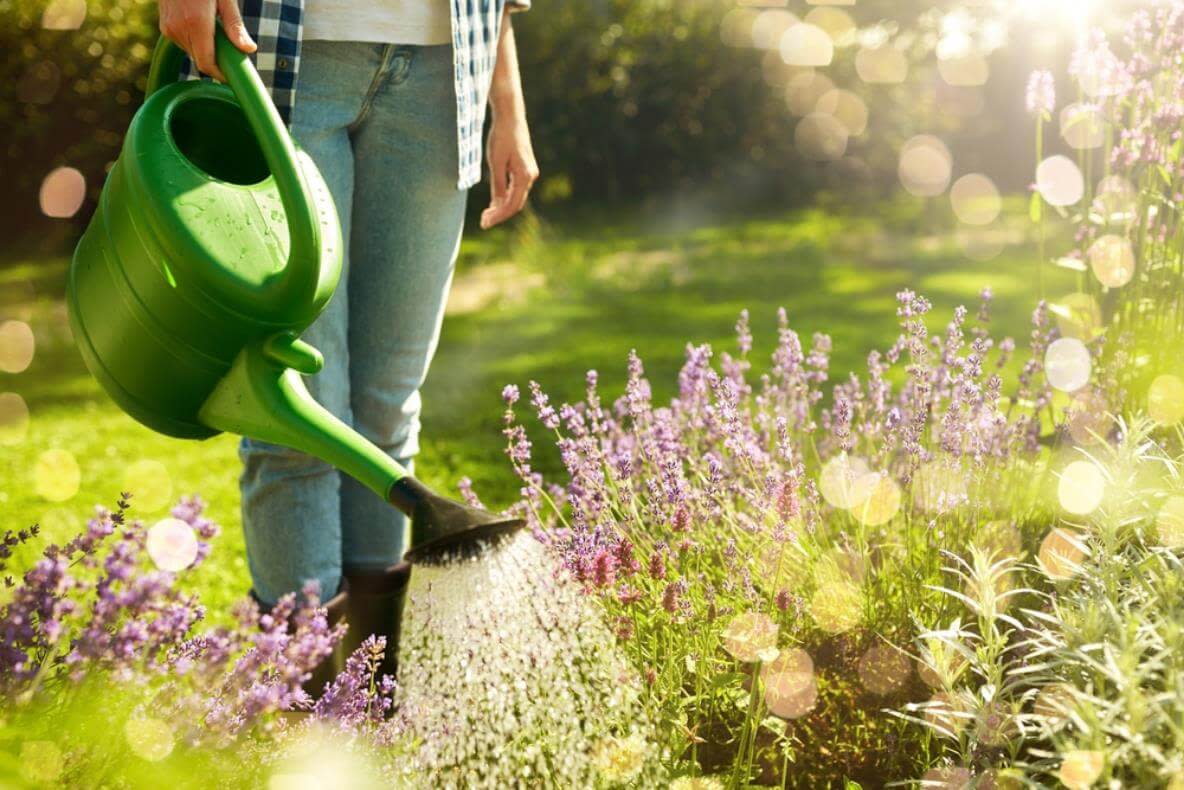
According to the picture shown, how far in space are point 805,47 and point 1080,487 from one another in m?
8.19

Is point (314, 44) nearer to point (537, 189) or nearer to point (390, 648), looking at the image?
point (390, 648)

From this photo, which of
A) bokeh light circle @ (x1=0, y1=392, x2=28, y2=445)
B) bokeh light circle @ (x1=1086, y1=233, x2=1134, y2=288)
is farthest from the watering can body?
bokeh light circle @ (x1=0, y1=392, x2=28, y2=445)

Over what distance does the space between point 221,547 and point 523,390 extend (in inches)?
64.5

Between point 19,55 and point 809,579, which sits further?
point 19,55

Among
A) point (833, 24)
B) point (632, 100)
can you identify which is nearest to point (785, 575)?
point (632, 100)

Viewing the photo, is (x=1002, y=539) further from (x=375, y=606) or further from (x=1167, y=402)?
(x=375, y=606)

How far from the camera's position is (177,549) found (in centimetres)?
151

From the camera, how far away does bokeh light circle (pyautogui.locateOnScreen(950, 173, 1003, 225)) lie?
880cm

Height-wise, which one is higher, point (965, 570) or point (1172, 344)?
point (1172, 344)

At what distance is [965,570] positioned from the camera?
77.3 inches

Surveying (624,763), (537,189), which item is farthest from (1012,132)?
(624,763)

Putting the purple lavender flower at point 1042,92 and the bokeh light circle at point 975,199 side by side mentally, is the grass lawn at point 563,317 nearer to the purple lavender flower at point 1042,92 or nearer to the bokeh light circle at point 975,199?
the bokeh light circle at point 975,199

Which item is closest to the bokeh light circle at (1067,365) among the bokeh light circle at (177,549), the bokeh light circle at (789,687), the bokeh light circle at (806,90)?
the bokeh light circle at (789,687)

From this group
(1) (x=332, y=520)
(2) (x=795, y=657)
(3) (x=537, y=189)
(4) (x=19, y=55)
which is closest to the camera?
(2) (x=795, y=657)
